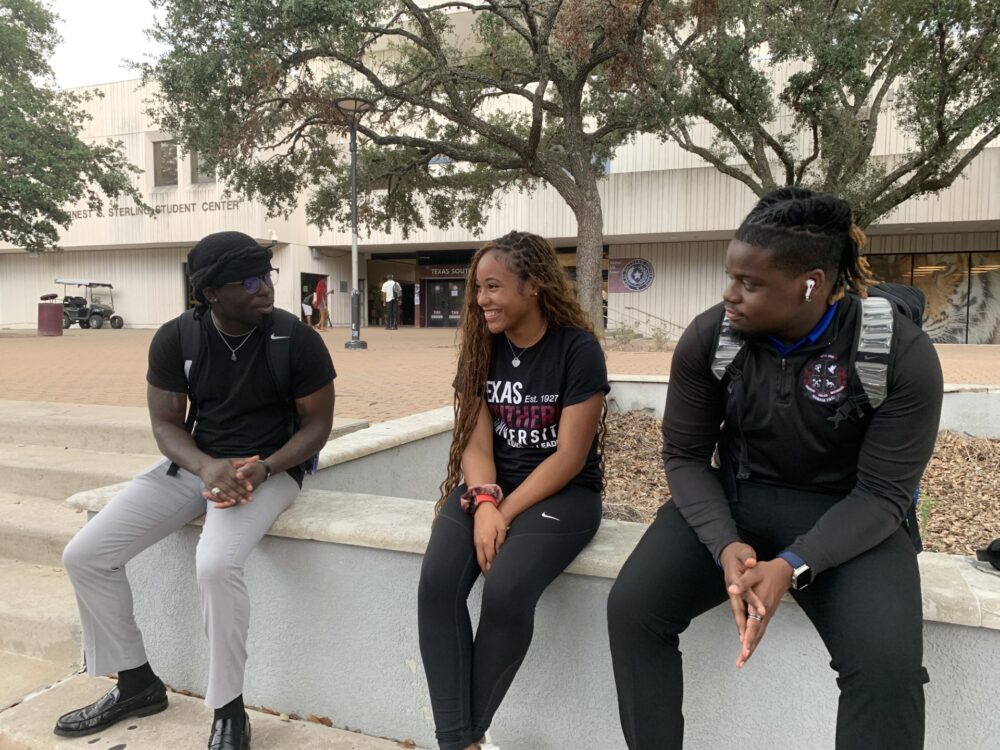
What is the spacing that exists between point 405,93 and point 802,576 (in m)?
13.1

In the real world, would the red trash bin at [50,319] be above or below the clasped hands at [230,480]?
above

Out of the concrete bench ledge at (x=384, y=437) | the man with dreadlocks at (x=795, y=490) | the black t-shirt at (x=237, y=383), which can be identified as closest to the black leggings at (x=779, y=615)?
the man with dreadlocks at (x=795, y=490)

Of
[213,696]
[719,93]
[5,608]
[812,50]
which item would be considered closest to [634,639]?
[213,696]

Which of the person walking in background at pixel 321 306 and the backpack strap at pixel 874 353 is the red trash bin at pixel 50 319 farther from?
the backpack strap at pixel 874 353

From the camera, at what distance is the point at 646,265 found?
24.6 meters

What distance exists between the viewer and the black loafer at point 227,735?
215cm

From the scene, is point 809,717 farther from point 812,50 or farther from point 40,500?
point 812,50

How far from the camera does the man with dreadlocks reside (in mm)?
1563

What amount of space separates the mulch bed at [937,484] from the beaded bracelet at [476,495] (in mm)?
2264

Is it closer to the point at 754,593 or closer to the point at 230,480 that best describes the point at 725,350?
the point at 754,593

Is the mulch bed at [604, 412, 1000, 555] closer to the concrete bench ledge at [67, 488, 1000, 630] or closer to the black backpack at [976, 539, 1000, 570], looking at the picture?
the concrete bench ledge at [67, 488, 1000, 630]

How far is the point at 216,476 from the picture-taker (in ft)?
7.65

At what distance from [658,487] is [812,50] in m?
9.92

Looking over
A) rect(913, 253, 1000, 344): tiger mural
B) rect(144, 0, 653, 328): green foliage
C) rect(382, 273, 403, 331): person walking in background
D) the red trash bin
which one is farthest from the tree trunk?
the red trash bin
